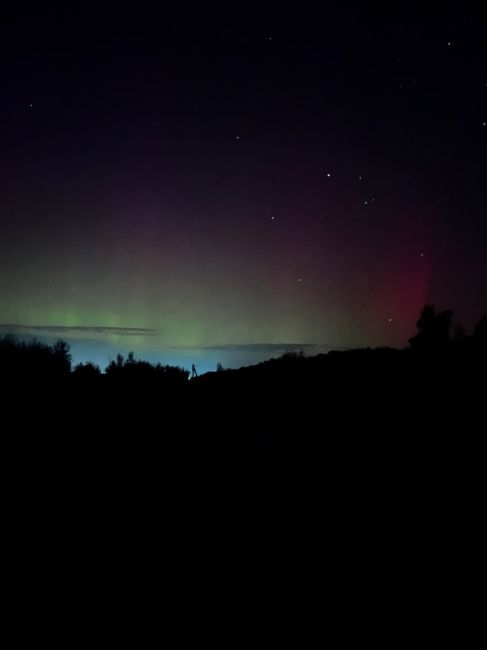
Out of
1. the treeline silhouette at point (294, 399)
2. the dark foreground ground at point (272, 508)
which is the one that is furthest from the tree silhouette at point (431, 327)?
the dark foreground ground at point (272, 508)

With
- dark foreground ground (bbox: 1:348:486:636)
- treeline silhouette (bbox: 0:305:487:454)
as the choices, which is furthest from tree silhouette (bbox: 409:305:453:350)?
dark foreground ground (bbox: 1:348:486:636)

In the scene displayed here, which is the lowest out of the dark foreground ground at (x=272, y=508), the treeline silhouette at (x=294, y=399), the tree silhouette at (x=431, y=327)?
the dark foreground ground at (x=272, y=508)

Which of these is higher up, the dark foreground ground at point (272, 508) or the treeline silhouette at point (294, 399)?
the treeline silhouette at point (294, 399)

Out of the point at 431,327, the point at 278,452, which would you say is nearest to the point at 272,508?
the point at 278,452

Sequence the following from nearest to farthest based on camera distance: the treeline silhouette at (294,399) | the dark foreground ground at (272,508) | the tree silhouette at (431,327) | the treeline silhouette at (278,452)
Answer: the dark foreground ground at (272,508) < the treeline silhouette at (278,452) < the treeline silhouette at (294,399) < the tree silhouette at (431,327)

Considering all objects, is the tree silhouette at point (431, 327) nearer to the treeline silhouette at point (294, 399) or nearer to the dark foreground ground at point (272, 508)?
the treeline silhouette at point (294, 399)

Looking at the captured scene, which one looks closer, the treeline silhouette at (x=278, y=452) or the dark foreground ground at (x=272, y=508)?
the dark foreground ground at (x=272, y=508)

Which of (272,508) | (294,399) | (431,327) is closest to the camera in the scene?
(272,508)

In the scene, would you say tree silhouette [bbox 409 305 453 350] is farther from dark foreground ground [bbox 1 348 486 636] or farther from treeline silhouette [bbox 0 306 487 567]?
dark foreground ground [bbox 1 348 486 636]

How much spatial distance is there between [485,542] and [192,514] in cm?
455

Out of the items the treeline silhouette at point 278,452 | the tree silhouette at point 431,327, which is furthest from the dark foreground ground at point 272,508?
the tree silhouette at point 431,327

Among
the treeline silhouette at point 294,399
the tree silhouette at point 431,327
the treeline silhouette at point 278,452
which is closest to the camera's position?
the treeline silhouette at point 278,452

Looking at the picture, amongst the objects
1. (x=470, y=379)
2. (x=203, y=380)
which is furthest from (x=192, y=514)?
(x=203, y=380)

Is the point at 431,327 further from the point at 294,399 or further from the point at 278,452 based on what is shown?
the point at 278,452
